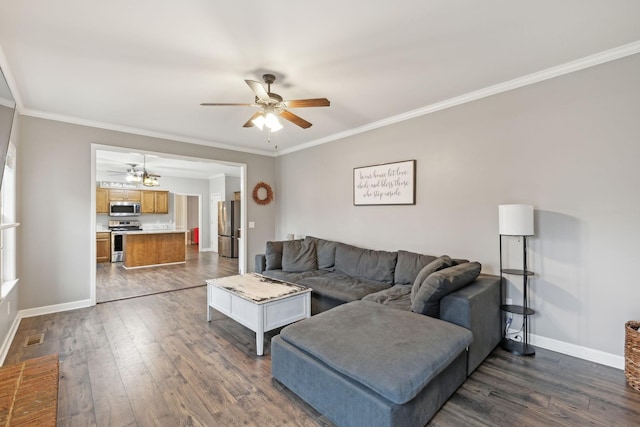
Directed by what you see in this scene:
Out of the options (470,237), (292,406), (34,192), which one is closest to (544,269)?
(470,237)

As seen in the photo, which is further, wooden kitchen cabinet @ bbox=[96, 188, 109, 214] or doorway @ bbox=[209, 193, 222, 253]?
doorway @ bbox=[209, 193, 222, 253]

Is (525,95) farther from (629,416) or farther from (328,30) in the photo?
(629,416)

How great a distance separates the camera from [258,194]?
583 cm

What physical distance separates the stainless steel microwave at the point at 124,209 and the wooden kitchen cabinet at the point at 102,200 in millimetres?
116

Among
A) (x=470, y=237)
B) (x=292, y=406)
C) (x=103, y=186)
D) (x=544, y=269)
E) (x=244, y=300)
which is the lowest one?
(x=292, y=406)

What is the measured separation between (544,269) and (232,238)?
24.1 feet

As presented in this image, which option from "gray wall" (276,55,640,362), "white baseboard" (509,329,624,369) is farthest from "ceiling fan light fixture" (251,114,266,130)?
"white baseboard" (509,329,624,369)

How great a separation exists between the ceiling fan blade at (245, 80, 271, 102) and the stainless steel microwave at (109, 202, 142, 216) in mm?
7776

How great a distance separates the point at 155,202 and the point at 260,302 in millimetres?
7825

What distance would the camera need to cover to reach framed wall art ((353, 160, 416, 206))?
12.6 feet

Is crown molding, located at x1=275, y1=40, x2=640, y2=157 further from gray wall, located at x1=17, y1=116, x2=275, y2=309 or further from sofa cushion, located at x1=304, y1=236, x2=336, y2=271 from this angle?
gray wall, located at x1=17, y1=116, x2=275, y2=309

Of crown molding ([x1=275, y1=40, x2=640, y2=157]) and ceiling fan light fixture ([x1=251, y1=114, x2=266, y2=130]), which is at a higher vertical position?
crown molding ([x1=275, y1=40, x2=640, y2=157])

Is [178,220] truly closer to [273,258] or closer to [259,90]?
[273,258]

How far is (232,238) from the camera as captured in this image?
8.43 m
